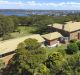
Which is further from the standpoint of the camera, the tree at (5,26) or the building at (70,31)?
the tree at (5,26)

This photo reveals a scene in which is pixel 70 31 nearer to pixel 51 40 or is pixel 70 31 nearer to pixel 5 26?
pixel 51 40

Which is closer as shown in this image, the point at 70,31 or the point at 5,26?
the point at 70,31

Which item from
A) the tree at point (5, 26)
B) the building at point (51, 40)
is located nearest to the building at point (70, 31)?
the building at point (51, 40)

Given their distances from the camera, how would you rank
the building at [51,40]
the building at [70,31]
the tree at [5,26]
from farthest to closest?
the tree at [5,26] < the building at [70,31] < the building at [51,40]

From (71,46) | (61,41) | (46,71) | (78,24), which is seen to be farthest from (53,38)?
(46,71)

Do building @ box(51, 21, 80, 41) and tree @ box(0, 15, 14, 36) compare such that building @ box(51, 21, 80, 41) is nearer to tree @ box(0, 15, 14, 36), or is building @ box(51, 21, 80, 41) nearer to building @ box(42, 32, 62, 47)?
building @ box(42, 32, 62, 47)

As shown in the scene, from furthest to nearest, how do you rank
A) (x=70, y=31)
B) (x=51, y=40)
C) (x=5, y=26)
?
(x=5, y=26) < (x=70, y=31) < (x=51, y=40)

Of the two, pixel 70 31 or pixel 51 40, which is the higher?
pixel 70 31

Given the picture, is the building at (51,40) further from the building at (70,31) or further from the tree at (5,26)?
the tree at (5,26)

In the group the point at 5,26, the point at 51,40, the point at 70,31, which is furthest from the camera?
the point at 5,26

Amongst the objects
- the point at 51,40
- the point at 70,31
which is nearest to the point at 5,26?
the point at 51,40

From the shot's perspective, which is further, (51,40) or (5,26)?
(5,26)

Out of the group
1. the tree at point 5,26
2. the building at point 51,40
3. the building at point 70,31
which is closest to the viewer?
the building at point 51,40

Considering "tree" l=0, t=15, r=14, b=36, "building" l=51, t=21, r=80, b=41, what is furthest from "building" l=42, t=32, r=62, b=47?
"tree" l=0, t=15, r=14, b=36
